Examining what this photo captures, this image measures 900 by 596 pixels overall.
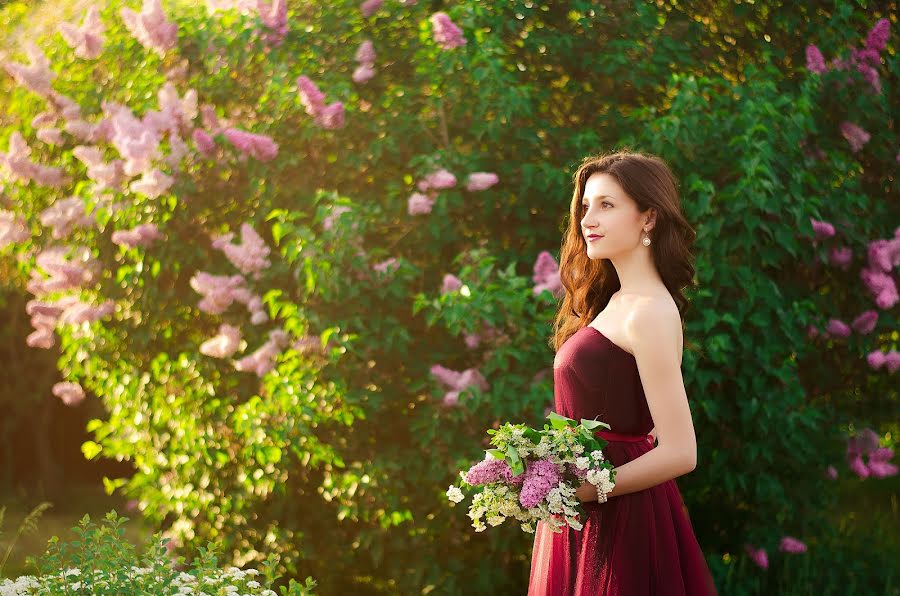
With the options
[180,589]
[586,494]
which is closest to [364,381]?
[180,589]

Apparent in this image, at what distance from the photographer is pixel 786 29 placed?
6.18 m


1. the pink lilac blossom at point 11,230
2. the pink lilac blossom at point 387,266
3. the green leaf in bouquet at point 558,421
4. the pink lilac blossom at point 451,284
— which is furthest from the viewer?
the pink lilac blossom at point 11,230

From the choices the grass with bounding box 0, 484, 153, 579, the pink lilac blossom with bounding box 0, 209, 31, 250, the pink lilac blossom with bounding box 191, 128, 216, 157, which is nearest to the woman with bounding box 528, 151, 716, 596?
the pink lilac blossom with bounding box 191, 128, 216, 157

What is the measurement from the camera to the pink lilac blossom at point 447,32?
530cm

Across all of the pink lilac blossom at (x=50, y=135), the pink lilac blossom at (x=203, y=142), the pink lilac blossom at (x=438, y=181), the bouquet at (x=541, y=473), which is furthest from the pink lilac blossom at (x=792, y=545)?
the pink lilac blossom at (x=50, y=135)

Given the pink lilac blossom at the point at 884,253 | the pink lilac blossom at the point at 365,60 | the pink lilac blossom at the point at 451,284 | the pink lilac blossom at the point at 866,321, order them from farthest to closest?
1. the pink lilac blossom at the point at 866,321
2. the pink lilac blossom at the point at 884,253
3. the pink lilac blossom at the point at 365,60
4. the pink lilac blossom at the point at 451,284

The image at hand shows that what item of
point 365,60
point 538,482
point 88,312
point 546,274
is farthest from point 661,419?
point 88,312

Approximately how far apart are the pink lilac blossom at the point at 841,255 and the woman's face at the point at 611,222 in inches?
121

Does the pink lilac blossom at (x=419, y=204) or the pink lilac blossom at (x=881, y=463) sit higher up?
the pink lilac blossom at (x=419, y=204)

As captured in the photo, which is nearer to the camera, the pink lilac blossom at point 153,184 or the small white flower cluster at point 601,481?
the small white flower cluster at point 601,481

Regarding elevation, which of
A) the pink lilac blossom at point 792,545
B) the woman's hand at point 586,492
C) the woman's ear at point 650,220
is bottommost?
the pink lilac blossom at point 792,545

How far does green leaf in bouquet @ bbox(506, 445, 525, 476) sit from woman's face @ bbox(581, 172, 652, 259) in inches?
24.2

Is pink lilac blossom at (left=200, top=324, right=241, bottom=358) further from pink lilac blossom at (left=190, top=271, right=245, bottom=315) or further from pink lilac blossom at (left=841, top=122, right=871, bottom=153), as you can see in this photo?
pink lilac blossom at (left=841, top=122, right=871, bottom=153)

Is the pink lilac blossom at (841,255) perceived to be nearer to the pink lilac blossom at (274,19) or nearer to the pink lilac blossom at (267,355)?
the pink lilac blossom at (267,355)
